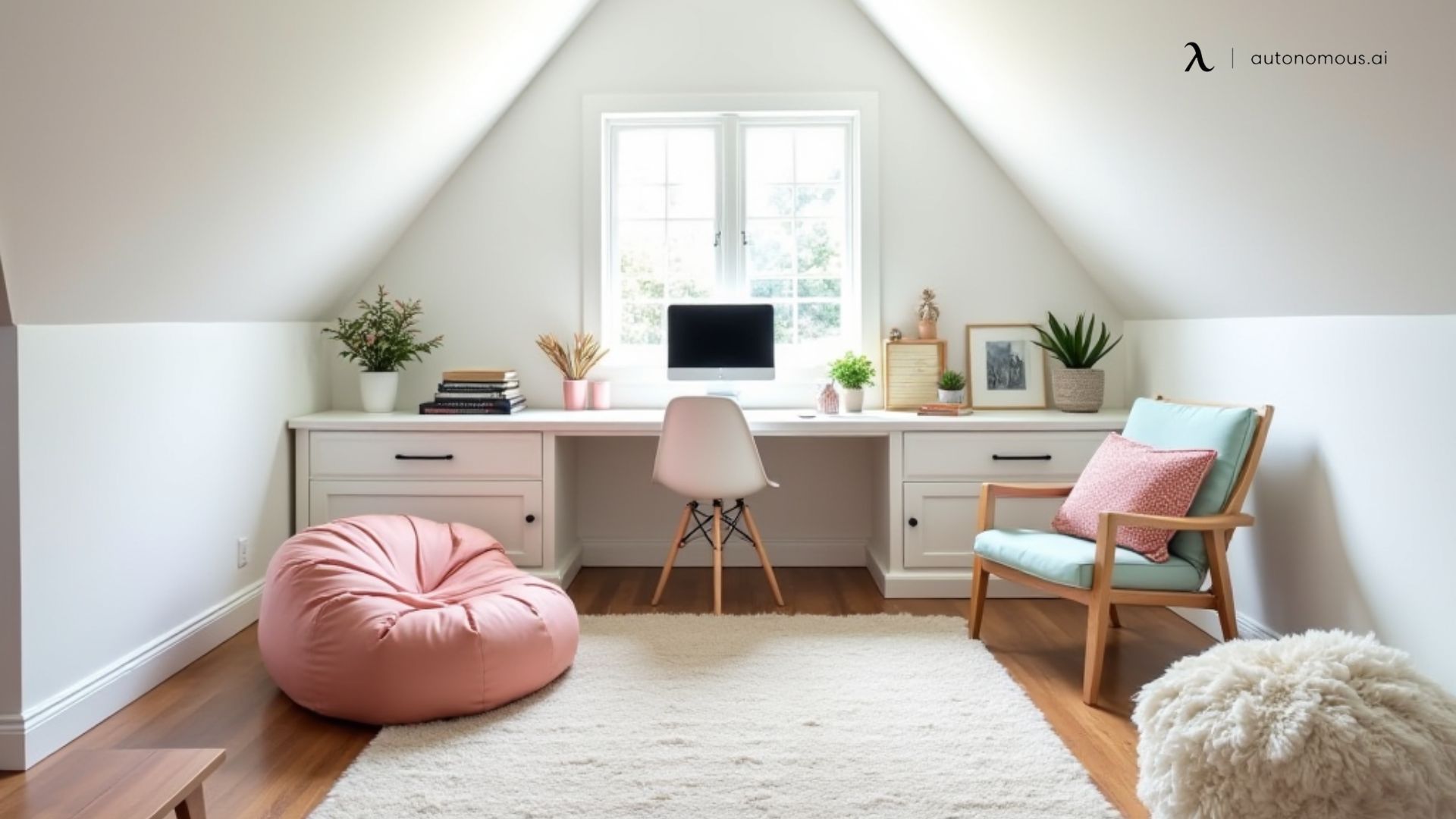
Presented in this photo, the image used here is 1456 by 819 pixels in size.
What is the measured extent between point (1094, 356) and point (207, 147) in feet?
10.8

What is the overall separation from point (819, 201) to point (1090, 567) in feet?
7.42

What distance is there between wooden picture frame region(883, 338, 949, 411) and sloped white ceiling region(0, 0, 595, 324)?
1.98 m

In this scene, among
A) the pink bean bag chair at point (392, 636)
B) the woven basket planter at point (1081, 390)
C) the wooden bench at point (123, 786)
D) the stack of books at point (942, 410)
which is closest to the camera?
the wooden bench at point (123, 786)

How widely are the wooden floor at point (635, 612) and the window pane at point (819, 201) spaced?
162 centimetres

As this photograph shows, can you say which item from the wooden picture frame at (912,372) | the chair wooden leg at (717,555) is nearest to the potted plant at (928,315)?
the wooden picture frame at (912,372)

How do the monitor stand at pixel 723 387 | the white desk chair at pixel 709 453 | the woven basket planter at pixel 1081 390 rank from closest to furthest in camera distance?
the white desk chair at pixel 709 453 → the woven basket planter at pixel 1081 390 → the monitor stand at pixel 723 387

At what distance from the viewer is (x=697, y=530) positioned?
4215mm

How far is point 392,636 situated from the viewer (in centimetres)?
251

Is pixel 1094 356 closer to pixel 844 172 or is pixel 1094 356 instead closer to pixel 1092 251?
pixel 1092 251

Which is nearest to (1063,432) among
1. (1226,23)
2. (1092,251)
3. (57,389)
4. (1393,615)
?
(1092,251)

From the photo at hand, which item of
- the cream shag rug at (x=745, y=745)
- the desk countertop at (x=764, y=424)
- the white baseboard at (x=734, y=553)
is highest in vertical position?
the desk countertop at (x=764, y=424)

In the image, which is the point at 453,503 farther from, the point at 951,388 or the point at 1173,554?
the point at 1173,554

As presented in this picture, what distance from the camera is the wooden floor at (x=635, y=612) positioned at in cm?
224

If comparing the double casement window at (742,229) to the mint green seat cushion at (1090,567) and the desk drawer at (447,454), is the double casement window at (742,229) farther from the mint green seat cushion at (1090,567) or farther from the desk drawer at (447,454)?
the mint green seat cushion at (1090,567)
